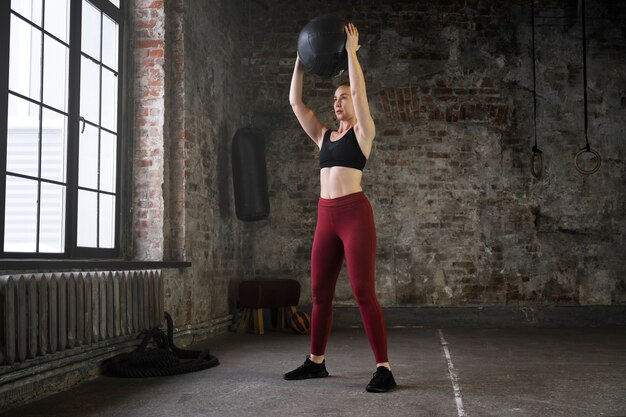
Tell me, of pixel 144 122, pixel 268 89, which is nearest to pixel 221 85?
pixel 268 89

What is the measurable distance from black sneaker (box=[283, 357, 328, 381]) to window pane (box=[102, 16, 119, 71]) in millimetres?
2578

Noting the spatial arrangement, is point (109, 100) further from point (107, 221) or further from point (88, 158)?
point (107, 221)

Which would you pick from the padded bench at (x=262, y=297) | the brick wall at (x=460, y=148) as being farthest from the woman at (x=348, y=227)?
the brick wall at (x=460, y=148)

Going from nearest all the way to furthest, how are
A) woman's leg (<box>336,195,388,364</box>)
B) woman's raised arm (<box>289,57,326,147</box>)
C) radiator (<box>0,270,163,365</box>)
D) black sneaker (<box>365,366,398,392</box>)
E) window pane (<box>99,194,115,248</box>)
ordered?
1. radiator (<box>0,270,163,365</box>)
2. black sneaker (<box>365,366,398,392</box>)
3. woman's leg (<box>336,195,388,364</box>)
4. woman's raised arm (<box>289,57,326,147</box>)
5. window pane (<box>99,194,115,248</box>)

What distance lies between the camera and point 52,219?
4.21 m

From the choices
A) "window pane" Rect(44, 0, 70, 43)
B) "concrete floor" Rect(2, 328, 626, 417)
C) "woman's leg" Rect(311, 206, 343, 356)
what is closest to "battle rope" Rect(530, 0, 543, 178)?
"concrete floor" Rect(2, 328, 626, 417)

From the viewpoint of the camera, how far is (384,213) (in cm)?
757

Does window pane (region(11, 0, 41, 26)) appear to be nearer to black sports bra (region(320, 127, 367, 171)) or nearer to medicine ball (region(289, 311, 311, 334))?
black sports bra (region(320, 127, 367, 171))

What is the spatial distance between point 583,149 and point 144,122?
443 cm

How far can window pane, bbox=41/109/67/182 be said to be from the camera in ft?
13.6

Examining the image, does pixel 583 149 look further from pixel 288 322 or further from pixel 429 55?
pixel 288 322

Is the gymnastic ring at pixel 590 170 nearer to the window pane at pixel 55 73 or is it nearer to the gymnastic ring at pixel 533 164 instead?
the gymnastic ring at pixel 533 164

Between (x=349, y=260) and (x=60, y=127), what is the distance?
77.4 inches

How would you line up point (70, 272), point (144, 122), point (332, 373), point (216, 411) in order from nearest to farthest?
point (216, 411), point (70, 272), point (332, 373), point (144, 122)
